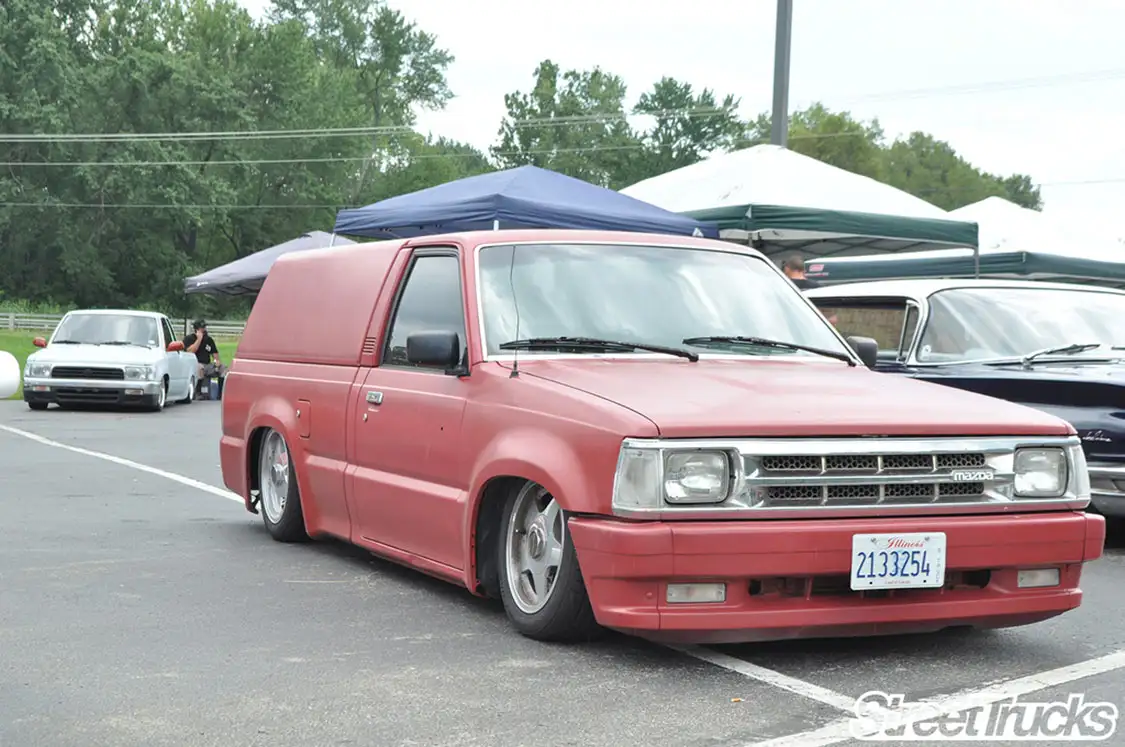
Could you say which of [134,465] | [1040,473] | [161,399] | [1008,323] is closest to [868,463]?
[1040,473]

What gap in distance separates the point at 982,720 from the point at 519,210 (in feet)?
35.3

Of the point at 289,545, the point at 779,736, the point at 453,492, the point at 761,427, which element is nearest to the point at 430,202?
the point at 289,545

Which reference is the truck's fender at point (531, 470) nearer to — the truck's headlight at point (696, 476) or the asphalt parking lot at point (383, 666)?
the truck's headlight at point (696, 476)

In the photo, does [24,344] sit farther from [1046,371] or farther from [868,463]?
[868,463]

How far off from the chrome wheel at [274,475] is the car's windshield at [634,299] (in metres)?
2.27

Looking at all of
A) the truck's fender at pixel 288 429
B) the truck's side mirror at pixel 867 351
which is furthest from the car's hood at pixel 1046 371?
the truck's fender at pixel 288 429

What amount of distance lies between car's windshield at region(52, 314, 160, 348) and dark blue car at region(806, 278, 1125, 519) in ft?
51.6

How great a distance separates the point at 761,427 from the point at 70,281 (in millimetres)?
74383

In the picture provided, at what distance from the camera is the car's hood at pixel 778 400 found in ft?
17.5

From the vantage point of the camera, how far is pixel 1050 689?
5.17 m

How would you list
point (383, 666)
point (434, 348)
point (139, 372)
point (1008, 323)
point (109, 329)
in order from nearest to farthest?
point (383, 666) < point (434, 348) < point (1008, 323) < point (139, 372) < point (109, 329)

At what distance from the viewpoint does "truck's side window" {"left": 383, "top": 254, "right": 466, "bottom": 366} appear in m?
6.96

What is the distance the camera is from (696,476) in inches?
208

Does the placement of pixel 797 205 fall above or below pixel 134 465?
above
